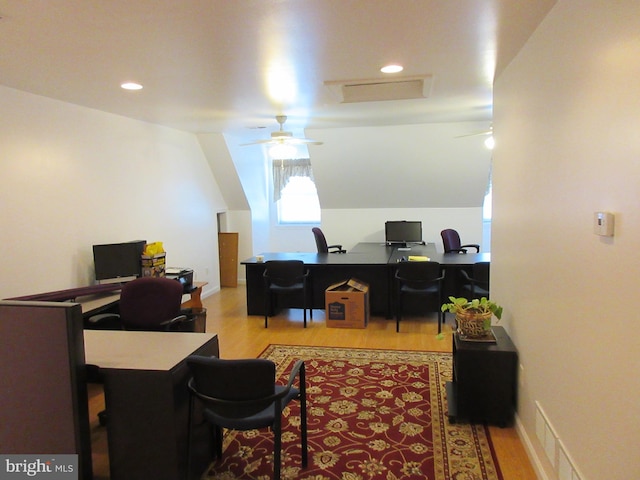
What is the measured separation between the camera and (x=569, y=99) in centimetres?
189

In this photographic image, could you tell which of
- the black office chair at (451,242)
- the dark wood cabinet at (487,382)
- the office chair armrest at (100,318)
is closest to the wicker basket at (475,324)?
the dark wood cabinet at (487,382)

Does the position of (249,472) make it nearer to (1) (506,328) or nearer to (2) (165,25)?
(1) (506,328)

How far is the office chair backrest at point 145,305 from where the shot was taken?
3.36 meters

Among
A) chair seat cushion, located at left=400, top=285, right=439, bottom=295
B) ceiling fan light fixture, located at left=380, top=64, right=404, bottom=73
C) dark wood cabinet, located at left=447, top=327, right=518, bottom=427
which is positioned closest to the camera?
dark wood cabinet, located at left=447, top=327, right=518, bottom=427

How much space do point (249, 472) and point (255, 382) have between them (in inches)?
30.5

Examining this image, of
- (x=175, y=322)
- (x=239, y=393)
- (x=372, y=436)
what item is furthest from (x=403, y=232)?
(x=239, y=393)

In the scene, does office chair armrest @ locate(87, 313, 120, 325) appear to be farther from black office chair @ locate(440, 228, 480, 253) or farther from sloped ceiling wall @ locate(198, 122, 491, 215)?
black office chair @ locate(440, 228, 480, 253)

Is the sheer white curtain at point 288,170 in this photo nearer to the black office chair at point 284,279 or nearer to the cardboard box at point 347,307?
the black office chair at point 284,279

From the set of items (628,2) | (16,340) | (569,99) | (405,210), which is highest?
(628,2)

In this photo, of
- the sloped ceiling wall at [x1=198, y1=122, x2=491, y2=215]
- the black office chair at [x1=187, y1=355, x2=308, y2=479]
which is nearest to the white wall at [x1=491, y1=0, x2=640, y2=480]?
the black office chair at [x1=187, y1=355, x2=308, y2=479]

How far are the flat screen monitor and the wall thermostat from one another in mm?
5308

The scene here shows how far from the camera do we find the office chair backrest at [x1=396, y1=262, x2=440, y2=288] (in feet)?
15.4

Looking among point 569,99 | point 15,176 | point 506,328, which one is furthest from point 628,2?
point 15,176

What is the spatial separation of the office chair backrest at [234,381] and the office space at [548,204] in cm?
133
